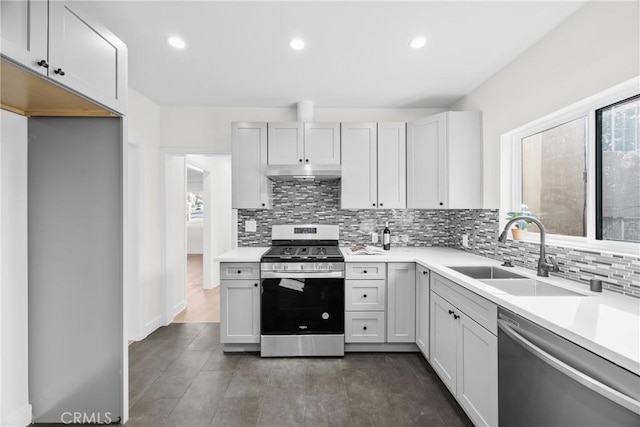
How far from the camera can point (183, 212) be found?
156 inches

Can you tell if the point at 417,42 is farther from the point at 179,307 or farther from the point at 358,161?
the point at 179,307

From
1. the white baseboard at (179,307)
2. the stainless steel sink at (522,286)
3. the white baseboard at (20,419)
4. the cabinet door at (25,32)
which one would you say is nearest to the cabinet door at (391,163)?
the stainless steel sink at (522,286)

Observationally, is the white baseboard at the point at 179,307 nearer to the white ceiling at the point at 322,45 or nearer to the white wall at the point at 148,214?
the white wall at the point at 148,214

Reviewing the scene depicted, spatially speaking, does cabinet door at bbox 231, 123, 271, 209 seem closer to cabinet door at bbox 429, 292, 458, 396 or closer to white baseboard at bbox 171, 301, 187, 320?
white baseboard at bbox 171, 301, 187, 320

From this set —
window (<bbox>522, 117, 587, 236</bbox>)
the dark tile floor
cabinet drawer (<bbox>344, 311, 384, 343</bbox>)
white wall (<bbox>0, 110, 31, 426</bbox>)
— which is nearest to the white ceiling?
window (<bbox>522, 117, 587, 236</bbox>)

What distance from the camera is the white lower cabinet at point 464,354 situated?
63.8 inches

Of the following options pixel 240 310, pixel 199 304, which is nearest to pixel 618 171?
pixel 240 310

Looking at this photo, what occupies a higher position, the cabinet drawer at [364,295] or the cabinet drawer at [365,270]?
the cabinet drawer at [365,270]

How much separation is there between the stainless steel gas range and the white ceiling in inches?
63.6

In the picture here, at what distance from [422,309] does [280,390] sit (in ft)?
4.33

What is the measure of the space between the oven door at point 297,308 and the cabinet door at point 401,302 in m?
0.47

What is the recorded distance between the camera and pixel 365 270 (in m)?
2.86

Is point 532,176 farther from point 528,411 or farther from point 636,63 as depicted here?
point 528,411

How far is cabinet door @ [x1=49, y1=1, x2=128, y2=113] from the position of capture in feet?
4.67
